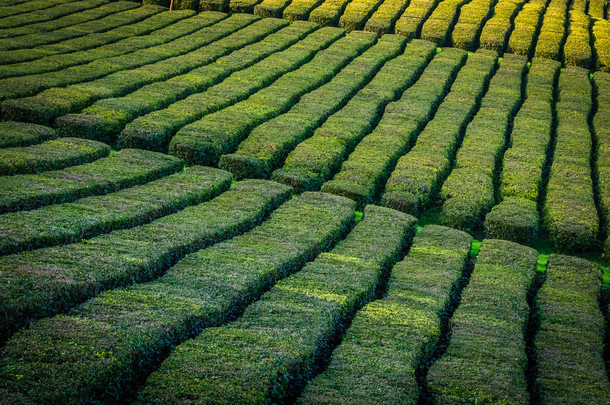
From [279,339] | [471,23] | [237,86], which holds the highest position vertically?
[471,23]

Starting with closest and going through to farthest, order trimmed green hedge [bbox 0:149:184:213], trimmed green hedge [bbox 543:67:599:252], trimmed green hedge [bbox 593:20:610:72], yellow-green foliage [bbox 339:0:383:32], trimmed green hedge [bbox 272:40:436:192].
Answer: trimmed green hedge [bbox 0:149:184:213]
trimmed green hedge [bbox 543:67:599:252]
trimmed green hedge [bbox 272:40:436:192]
trimmed green hedge [bbox 593:20:610:72]
yellow-green foliage [bbox 339:0:383:32]

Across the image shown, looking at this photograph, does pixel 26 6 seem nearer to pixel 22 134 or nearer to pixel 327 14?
pixel 327 14

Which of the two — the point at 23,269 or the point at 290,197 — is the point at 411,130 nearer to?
the point at 290,197

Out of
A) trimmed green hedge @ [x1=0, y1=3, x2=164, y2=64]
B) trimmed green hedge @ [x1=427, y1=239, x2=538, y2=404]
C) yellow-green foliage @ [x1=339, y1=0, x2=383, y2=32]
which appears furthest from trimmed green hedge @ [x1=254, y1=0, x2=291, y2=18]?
trimmed green hedge @ [x1=427, y1=239, x2=538, y2=404]

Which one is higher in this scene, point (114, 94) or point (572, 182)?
point (114, 94)

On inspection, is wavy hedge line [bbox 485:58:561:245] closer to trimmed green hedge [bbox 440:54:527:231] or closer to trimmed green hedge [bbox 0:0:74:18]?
trimmed green hedge [bbox 440:54:527:231]

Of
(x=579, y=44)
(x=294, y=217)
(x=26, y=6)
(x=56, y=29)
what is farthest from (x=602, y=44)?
(x=26, y=6)

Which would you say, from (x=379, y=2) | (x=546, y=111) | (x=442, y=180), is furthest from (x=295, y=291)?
(x=379, y=2)
